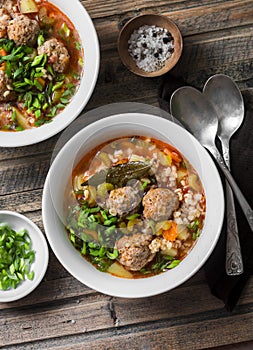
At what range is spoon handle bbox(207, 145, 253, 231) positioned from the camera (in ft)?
8.58

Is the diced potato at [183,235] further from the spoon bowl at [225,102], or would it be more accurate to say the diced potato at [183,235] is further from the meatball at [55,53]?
the meatball at [55,53]

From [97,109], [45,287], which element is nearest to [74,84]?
[97,109]

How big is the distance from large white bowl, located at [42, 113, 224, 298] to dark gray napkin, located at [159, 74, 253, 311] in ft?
0.73

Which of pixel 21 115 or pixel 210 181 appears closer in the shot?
pixel 210 181

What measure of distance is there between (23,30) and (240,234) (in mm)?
1399

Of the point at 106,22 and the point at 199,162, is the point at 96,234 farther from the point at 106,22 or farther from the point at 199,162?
the point at 106,22

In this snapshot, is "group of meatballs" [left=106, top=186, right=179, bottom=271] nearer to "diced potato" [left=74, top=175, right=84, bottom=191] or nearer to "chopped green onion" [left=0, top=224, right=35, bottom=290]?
"diced potato" [left=74, top=175, right=84, bottom=191]

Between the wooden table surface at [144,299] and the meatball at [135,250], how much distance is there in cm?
36

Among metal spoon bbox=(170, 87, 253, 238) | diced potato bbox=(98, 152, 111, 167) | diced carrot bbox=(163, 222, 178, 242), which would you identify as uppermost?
Answer: metal spoon bbox=(170, 87, 253, 238)

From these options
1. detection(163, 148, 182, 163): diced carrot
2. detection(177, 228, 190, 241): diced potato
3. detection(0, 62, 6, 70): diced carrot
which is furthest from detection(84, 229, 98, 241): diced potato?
detection(0, 62, 6, 70): diced carrot

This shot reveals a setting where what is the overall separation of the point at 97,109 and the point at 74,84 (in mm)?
183

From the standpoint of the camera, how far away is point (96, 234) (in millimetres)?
2592

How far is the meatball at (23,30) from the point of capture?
2.63 meters

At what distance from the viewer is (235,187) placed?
8.68 feet
